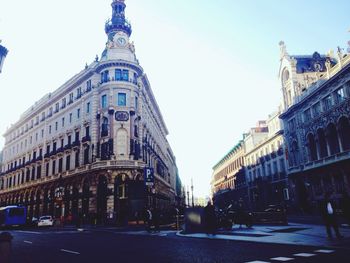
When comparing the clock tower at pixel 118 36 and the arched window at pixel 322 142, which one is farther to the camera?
the clock tower at pixel 118 36

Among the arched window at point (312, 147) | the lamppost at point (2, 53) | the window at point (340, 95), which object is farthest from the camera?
the arched window at point (312, 147)

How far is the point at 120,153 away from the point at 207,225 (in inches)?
898

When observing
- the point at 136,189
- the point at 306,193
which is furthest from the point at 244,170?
the point at 136,189

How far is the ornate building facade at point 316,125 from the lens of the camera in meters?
33.3

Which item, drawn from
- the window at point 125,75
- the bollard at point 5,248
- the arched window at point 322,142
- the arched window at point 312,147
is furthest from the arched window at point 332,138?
the bollard at point 5,248

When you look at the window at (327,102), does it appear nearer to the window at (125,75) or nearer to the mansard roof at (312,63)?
the mansard roof at (312,63)

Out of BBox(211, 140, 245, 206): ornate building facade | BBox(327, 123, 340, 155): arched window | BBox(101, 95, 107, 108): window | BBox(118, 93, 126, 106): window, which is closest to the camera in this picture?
BBox(327, 123, 340, 155): arched window

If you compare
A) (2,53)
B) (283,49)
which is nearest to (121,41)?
(283,49)

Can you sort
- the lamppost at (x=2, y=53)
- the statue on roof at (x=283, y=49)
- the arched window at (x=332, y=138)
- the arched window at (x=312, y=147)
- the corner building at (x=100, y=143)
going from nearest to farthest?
the lamppost at (x=2, y=53) → the arched window at (x=332, y=138) → the corner building at (x=100, y=143) → the arched window at (x=312, y=147) → the statue on roof at (x=283, y=49)

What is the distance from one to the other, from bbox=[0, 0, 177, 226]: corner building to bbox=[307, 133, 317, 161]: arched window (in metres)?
21.9

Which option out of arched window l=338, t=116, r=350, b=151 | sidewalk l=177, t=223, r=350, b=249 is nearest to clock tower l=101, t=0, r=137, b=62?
arched window l=338, t=116, r=350, b=151

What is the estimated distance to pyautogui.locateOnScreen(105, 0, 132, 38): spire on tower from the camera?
143 ft

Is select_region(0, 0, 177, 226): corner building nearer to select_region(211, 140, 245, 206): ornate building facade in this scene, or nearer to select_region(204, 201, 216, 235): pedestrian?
select_region(204, 201, 216, 235): pedestrian

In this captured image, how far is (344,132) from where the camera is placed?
3375 centimetres
